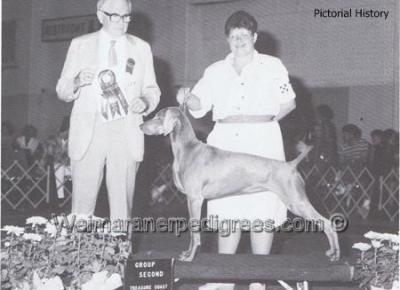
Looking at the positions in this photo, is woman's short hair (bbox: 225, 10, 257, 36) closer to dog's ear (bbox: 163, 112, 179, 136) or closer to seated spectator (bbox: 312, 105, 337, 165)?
dog's ear (bbox: 163, 112, 179, 136)

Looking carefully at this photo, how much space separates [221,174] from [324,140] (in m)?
3.56

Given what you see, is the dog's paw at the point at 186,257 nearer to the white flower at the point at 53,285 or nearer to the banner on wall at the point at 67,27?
the white flower at the point at 53,285

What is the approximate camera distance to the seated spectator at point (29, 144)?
661 cm

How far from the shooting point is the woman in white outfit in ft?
8.36

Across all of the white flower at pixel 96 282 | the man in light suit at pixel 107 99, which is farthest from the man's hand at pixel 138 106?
the white flower at pixel 96 282

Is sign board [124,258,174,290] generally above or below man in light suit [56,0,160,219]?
below

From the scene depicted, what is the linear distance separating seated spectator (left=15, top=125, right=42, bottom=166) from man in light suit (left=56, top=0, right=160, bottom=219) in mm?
4136

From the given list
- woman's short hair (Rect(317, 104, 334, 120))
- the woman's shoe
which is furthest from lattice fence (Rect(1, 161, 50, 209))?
the woman's shoe

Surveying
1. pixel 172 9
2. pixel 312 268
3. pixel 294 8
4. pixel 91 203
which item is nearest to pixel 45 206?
pixel 172 9

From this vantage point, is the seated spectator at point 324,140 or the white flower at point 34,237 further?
the seated spectator at point 324,140

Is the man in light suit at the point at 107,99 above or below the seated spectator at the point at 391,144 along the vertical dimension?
above

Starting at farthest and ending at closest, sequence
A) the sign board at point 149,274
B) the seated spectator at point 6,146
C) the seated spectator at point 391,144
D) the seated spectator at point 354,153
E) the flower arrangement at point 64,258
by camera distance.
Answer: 1. the seated spectator at point 6,146
2. the seated spectator at point 354,153
3. the seated spectator at point 391,144
4. the flower arrangement at point 64,258
5. the sign board at point 149,274

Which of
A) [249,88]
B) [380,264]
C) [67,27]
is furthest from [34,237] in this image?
[67,27]

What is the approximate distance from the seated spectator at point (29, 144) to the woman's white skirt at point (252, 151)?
4372 millimetres
